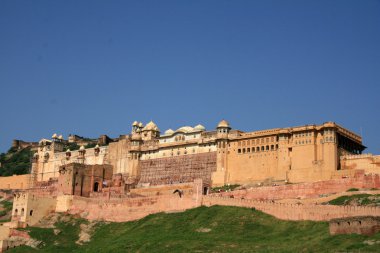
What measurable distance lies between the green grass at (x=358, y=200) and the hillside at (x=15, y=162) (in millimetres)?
82459

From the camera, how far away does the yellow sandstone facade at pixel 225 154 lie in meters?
90.7

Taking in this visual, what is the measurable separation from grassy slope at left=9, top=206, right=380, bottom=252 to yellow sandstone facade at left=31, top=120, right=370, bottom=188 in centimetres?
1303

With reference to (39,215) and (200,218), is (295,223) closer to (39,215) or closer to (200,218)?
(200,218)

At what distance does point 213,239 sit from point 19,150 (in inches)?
4149

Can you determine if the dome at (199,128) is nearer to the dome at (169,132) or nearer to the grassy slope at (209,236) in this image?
the dome at (169,132)

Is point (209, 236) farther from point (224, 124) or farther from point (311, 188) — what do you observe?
point (224, 124)

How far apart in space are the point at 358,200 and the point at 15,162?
317ft

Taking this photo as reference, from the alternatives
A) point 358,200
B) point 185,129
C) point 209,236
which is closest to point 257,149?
point 185,129

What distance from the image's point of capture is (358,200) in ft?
241

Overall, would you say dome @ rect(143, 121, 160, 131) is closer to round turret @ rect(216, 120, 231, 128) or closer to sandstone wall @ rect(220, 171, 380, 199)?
round turret @ rect(216, 120, 231, 128)

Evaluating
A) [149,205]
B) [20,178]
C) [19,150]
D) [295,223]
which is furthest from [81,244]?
[19,150]

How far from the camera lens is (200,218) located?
246ft

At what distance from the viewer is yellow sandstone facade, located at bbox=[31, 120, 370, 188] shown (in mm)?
90688

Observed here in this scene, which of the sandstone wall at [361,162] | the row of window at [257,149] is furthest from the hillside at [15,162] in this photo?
the sandstone wall at [361,162]
